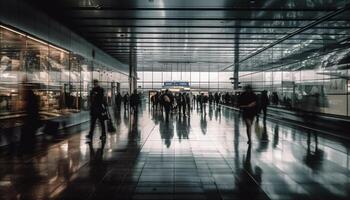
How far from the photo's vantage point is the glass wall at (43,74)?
10461 mm

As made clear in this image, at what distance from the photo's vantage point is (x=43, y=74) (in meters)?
14.1

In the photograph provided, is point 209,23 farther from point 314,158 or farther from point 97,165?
point 97,165

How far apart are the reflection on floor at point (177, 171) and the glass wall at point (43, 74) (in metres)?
2.30

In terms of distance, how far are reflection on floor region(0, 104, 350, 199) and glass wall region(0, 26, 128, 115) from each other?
230 centimetres

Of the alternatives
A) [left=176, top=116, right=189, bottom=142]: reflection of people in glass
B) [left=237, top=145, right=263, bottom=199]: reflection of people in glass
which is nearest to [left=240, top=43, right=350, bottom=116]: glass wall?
[left=176, top=116, right=189, bottom=142]: reflection of people in glass

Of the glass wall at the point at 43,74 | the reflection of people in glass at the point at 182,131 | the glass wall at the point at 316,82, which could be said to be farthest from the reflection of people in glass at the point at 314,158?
the glass wall at the point at 316,82

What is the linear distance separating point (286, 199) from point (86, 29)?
16407mm

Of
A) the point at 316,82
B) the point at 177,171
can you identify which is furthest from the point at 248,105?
the point at 316,82

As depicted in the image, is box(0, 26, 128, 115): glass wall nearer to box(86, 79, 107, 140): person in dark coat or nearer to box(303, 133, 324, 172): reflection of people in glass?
box(86, 79, 107, 140): person in dark coat

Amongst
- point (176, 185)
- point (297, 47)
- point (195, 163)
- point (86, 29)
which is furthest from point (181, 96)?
point (176, 185)

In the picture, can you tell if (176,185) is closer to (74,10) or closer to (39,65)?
(39,65)

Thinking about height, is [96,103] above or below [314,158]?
above

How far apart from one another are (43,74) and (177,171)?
9.58 meters

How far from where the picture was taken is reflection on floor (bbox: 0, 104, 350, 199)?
508 cm
